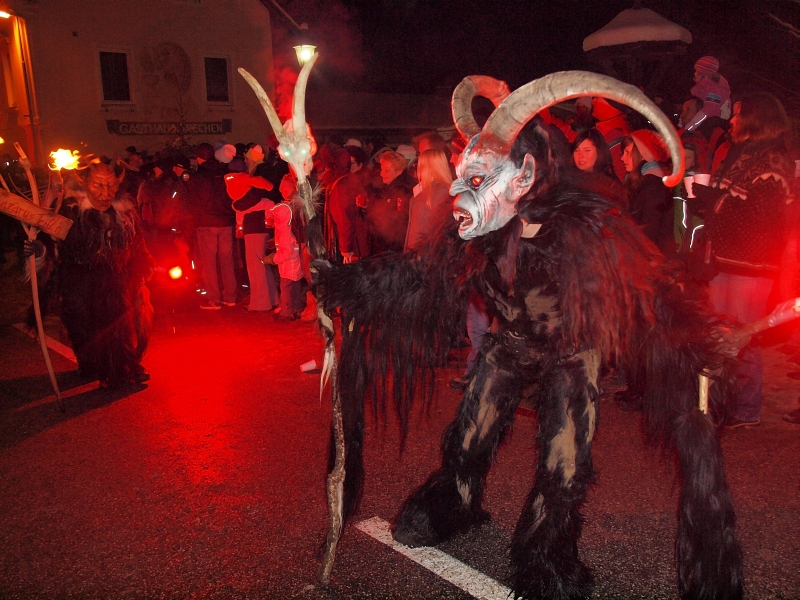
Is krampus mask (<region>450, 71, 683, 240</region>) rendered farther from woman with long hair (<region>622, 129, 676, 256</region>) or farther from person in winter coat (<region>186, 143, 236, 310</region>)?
person in winter coat (<region>186, 143, 236, 310</region>)

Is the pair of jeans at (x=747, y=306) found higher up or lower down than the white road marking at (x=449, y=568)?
higher up

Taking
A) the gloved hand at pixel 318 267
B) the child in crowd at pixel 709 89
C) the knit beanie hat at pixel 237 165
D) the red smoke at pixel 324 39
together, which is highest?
the red smoke at pixel 324 39

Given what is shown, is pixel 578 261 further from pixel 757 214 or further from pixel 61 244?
pixel 61 244

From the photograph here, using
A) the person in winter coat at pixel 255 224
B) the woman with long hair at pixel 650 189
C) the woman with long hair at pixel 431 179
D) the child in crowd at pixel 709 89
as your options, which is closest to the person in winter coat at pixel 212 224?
the person in winter coat at pixel 255 224

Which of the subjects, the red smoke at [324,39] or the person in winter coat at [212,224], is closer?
the person in winter coat at [212,224]

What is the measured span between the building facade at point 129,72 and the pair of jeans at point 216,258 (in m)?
14.6

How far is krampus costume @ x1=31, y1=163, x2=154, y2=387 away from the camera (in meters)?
6.13

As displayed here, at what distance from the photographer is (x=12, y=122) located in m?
23.8

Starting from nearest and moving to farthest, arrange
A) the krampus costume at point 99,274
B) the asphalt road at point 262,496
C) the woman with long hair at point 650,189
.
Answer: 1. the asphalt road at point 262,496
2. the woman with long hair at point 650,189
3. the krampus costume at point 99,274

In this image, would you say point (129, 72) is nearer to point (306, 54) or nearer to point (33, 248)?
point (33, 248)

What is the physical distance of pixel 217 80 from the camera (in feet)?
80.2

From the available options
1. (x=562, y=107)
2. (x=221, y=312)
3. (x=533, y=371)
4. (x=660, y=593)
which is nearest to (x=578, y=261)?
(x=533, y=371)

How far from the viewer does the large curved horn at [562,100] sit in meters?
2.60

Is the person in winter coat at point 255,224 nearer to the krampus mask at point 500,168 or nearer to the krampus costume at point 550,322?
the krampus costume at point 550,322
